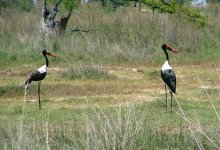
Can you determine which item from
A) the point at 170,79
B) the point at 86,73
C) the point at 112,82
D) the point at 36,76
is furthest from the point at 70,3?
the point at 170,79

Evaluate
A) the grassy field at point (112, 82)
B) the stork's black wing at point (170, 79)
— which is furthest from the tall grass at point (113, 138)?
the stork's black wing at point (170, 79)

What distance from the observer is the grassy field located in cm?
557

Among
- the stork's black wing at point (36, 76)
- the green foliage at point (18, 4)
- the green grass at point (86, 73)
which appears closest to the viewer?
the stork's black wing at point (36, 76)

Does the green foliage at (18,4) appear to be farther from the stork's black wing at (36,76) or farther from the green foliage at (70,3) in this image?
the stork's black wing at (36,76)

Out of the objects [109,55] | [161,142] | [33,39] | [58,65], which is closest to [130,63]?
[109,55]

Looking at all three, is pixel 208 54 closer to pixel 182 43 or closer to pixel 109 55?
pixel 182 43

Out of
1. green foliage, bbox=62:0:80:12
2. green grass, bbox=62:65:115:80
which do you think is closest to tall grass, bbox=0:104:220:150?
green grass, bbox=62:65:115:80

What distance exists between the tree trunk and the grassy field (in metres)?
0.36

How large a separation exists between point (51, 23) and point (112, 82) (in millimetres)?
5432

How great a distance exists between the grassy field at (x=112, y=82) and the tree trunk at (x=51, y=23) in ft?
1.19

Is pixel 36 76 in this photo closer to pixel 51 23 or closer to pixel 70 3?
pixel 70 3

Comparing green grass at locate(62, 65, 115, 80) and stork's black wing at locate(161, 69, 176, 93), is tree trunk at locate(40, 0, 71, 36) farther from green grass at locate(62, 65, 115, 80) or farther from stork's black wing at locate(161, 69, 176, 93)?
stork's black wing at locate(161, 69, 176, 93)

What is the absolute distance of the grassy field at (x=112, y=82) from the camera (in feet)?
18.3

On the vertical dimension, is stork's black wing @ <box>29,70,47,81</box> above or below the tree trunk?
below
